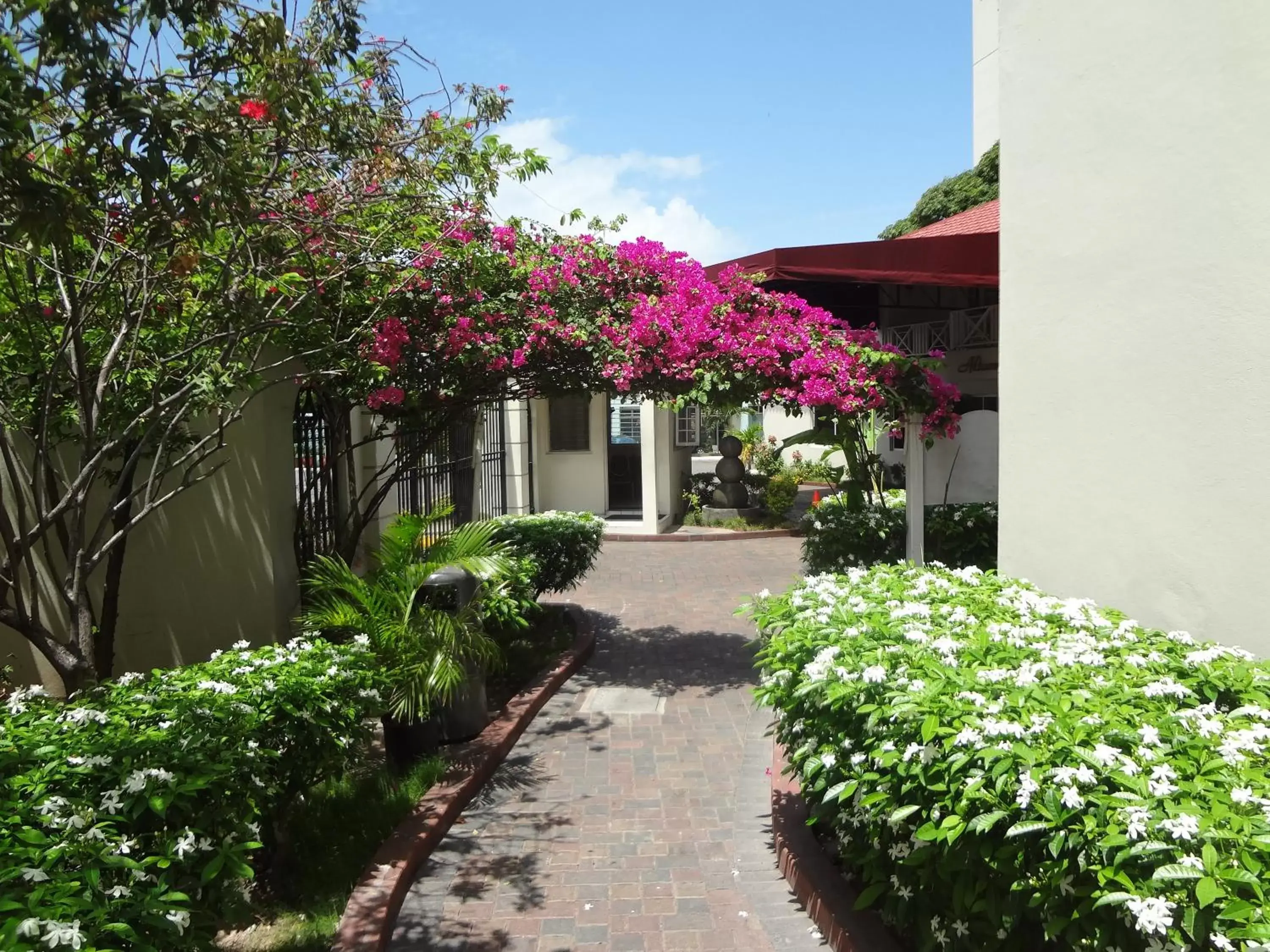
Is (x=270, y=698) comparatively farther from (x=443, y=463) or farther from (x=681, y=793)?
(x=443, y=463)

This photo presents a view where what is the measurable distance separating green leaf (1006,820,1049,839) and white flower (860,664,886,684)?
2.66ft

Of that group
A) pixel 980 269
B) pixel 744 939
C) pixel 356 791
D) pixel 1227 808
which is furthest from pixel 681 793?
pixel 980 269

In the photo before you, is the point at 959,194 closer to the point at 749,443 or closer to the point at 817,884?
the point at 749,443

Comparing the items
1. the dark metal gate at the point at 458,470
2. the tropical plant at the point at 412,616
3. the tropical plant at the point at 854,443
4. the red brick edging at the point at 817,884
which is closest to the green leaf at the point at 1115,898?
the red brick edging at the point at 817,884

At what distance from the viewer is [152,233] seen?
162 inches

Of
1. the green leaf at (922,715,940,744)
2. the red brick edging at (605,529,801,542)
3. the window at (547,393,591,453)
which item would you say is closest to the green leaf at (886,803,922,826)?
the green leaf at (922,715,940,744)

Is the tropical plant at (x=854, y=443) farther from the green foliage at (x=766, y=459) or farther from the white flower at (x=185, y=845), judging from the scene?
the green foliage at (x=766, y=459)

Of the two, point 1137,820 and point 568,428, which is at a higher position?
point 568,428

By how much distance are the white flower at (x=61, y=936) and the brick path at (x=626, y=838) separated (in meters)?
1.83

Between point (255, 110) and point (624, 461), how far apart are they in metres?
13.8

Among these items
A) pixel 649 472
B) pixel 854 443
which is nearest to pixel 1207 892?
pixel 854 443

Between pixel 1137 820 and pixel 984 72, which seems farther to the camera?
pixel 984 72

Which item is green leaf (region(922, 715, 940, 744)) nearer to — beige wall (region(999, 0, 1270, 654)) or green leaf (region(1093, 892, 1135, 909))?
green leaf (region(1093, 892, 1135, 909))

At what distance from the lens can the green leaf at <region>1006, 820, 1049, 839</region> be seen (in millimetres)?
2248
